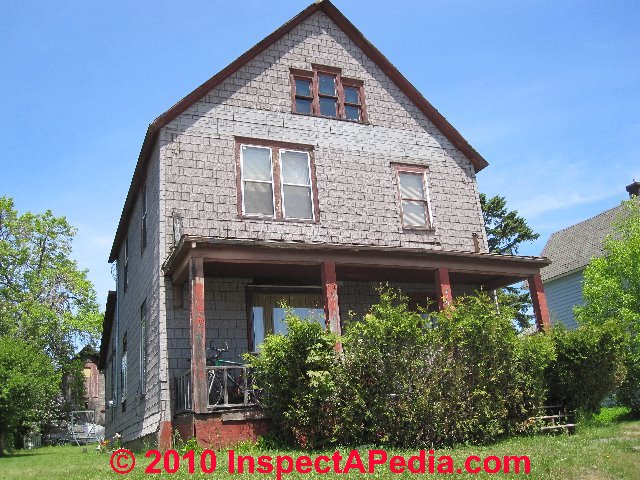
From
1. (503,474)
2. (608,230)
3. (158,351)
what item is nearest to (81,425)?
(158,351)

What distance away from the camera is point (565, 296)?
30578 mm

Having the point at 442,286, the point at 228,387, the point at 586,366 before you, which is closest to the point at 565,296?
the point at 442,286

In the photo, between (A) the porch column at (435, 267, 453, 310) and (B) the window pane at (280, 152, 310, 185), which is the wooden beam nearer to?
(B) the window pane at (280, 152, 310, 185)

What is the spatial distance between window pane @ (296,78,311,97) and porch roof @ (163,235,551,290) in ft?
16.9

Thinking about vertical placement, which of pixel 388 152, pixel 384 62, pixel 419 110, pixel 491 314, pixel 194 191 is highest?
pixel 384 62

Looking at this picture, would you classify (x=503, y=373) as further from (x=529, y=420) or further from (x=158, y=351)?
(x=158, y=351)

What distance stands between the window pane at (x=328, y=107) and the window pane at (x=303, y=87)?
17.3 inches

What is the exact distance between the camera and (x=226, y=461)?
8633 mm

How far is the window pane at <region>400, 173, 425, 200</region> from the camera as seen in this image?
16594mm

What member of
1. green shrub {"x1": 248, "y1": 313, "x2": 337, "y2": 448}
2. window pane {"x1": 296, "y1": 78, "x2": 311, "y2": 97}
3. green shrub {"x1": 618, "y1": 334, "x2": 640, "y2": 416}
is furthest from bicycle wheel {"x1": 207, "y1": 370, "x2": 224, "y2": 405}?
green shrub {"x1": 618, "y1": 334, "x2": 640, "y2": 416}

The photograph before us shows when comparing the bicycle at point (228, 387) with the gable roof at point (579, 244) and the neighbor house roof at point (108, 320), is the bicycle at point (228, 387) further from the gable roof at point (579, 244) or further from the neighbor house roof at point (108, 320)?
the gable roof at point (579, 244)

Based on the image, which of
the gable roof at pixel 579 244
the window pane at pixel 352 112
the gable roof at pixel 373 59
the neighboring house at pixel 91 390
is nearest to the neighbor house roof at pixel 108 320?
the gable roof at pixel 373 59

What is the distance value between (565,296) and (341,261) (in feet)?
70.8

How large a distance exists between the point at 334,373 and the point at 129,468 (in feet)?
11.3
